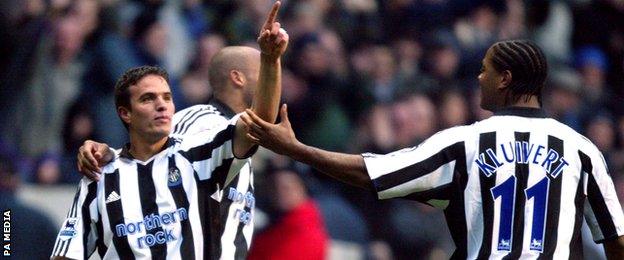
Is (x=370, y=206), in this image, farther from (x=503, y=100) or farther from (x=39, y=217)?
(x=503, y=100)

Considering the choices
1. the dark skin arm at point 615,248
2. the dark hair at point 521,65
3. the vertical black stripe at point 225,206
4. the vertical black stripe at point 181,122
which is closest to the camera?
the dark hair at point 521,65

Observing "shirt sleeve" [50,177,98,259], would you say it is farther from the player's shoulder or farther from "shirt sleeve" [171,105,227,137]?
the player's shoulder

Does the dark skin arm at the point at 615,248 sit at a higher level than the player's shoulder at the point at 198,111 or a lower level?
lower

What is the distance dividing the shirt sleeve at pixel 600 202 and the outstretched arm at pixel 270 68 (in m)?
1.25

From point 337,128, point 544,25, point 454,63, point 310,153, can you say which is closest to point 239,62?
point 310,153

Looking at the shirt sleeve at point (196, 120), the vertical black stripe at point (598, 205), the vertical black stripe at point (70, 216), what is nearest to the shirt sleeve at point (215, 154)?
the vertical black stripe at point (70, 216)

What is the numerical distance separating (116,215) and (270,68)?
1029mm

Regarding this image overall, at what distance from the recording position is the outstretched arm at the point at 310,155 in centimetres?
534

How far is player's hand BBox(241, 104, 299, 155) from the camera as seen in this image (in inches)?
210

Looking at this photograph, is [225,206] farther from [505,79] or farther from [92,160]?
[505,79]

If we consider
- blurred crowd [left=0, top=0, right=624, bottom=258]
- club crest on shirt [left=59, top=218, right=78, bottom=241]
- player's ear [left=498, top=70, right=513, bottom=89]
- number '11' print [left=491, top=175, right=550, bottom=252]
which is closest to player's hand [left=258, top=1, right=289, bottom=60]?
player's ear [left=498, top=70, right=513, bottom=89]

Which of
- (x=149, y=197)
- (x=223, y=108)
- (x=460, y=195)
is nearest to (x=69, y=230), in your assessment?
(x=149, y=197)

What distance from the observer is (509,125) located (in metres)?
5.38

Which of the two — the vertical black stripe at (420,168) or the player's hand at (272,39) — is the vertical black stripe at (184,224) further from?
the vertical black stripe at (420,168)
